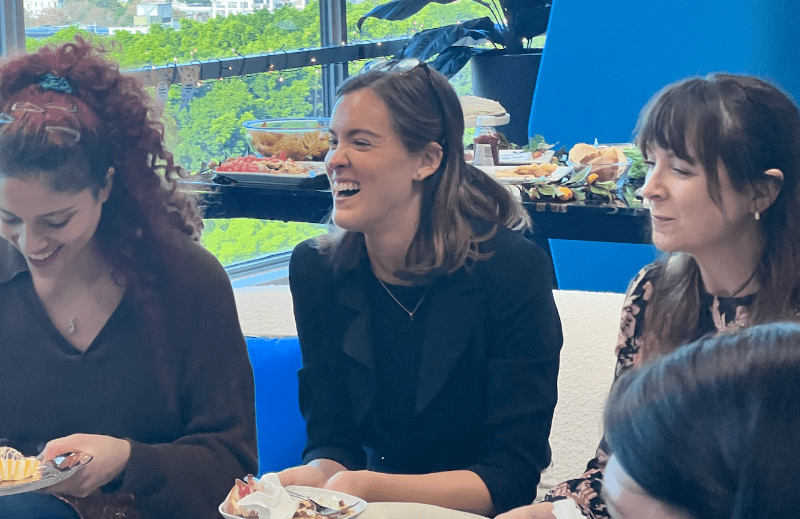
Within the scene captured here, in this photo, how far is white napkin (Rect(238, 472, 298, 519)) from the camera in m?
1.13

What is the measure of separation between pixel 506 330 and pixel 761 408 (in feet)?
3.26

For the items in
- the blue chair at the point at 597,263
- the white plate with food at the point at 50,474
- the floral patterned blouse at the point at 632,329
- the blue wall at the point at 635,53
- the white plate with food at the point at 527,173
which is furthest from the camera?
the blue chair at the point at 597,263

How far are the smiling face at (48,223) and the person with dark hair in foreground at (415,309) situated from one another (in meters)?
0.46

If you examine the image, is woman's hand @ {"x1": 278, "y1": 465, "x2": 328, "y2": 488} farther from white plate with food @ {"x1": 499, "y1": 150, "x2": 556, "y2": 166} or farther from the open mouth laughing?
white plate with food @ {"x1": 499, "y1": 150, "x2": 556, "y2": 166}

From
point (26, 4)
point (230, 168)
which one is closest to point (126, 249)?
point (230, 168)

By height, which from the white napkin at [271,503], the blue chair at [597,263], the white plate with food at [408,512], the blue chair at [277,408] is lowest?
the blue chair at [597,263]

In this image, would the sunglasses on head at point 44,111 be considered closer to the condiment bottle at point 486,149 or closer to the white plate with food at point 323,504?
the white plate with food at point 323,504

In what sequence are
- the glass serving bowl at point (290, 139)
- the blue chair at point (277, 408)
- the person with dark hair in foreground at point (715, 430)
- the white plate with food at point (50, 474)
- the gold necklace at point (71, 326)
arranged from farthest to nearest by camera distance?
the glass serving bowl at point (290, 139) → the blue chair at point (277, 408) → the gold necklace at point (71, 326) → the white plate with food at point (50, 474) → the person with dark hair in foreground at point (715, 430)

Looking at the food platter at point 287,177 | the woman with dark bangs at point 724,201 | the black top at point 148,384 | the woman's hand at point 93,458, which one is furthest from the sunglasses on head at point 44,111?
the food platter at point 287,177

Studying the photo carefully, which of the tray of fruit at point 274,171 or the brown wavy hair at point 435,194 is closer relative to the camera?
the brown wavy hair at point 435,194

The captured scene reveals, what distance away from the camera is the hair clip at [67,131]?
1219 millimetres

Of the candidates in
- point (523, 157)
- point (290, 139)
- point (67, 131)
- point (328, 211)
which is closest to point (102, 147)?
point (67, 131)

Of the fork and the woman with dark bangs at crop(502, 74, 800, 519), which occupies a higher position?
the woman with dark bangs at crop(502, 74, 800, 519)

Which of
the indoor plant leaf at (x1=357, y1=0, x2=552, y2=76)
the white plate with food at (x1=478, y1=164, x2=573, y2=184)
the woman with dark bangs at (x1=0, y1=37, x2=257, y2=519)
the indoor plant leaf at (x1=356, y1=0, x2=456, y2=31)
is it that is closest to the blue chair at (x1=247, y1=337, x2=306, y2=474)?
the woman with dark bangs at (x1=0, y1=37, x2=257, y2=519)
